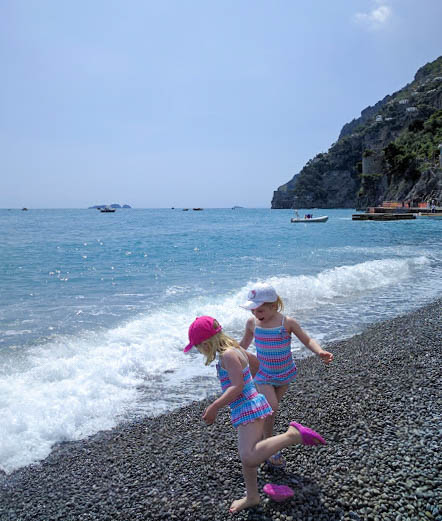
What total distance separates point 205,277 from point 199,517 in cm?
1523

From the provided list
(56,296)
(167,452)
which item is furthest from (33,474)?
(56,296)

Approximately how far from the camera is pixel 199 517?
10.5ft

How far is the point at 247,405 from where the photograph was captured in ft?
10.5

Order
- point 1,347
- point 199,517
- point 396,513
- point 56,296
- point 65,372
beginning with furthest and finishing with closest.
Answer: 1. point 56,296
2. point 1,347
3. point 65,372
4. point 199,517
5. point 396,513

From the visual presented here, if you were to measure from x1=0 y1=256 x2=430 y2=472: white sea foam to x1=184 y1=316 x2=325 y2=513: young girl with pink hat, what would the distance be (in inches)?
114

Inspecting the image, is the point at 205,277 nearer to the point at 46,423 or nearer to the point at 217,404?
the point at 46,423

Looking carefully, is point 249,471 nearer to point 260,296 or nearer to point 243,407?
point 243,407

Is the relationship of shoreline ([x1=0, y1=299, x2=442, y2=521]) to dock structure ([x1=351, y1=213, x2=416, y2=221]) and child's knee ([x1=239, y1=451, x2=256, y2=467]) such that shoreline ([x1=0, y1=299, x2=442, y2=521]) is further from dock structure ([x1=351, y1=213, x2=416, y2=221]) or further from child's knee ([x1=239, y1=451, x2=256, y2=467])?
dock structure ([x1=351, y1=213, x2=416, y2=221])

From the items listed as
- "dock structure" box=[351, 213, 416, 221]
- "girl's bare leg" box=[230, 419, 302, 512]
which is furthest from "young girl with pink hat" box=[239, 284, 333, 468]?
"dock structure" box=[351, 213, 416, 221]

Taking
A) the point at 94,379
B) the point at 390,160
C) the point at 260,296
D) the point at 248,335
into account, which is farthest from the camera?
the point at 390,160

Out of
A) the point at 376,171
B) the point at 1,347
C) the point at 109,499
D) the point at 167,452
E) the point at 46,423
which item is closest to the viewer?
the point at 109,499

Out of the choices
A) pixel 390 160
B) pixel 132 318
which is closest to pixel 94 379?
pixel 132 318

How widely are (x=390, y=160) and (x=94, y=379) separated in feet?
361

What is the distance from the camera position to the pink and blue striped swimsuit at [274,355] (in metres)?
3.78
